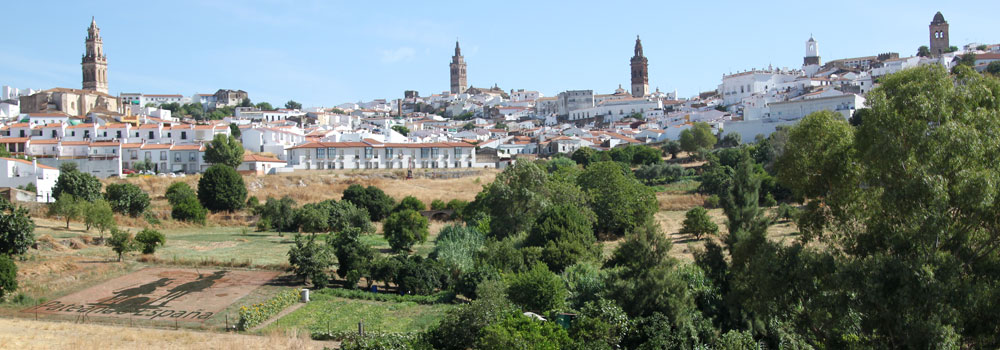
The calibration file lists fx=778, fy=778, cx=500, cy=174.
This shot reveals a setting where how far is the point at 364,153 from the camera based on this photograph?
5812cm

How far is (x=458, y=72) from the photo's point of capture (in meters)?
165

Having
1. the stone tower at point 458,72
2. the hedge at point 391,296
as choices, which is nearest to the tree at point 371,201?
the hedge at point 391,296

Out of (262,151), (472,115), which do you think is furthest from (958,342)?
(472,115)

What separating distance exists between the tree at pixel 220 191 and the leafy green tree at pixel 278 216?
13.5ft

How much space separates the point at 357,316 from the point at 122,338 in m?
5.19

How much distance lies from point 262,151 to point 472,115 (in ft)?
210

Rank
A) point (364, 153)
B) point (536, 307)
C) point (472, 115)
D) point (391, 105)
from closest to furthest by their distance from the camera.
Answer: point (536, 307) < point (364, 153) < point (472, 115) < point (391, 105)

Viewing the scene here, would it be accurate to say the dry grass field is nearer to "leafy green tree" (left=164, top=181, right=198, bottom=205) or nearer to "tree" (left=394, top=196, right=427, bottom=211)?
"leafy green tree" (left=164, top=181, right=198, bottom=205)

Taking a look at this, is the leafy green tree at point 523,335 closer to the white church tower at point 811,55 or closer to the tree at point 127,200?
the tree at point 127,200

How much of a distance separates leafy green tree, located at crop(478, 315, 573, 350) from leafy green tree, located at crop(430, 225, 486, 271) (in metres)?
7.67

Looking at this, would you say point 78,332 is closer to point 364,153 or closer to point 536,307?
point 536,307

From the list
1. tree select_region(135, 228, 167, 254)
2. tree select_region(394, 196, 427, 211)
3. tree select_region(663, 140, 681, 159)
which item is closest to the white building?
tree select_region(135, 228, 167, 254)

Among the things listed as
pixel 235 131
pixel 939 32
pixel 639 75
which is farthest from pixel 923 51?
pixel 235 131

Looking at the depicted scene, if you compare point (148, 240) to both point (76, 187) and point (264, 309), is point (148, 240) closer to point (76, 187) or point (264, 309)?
point (264, 309)
